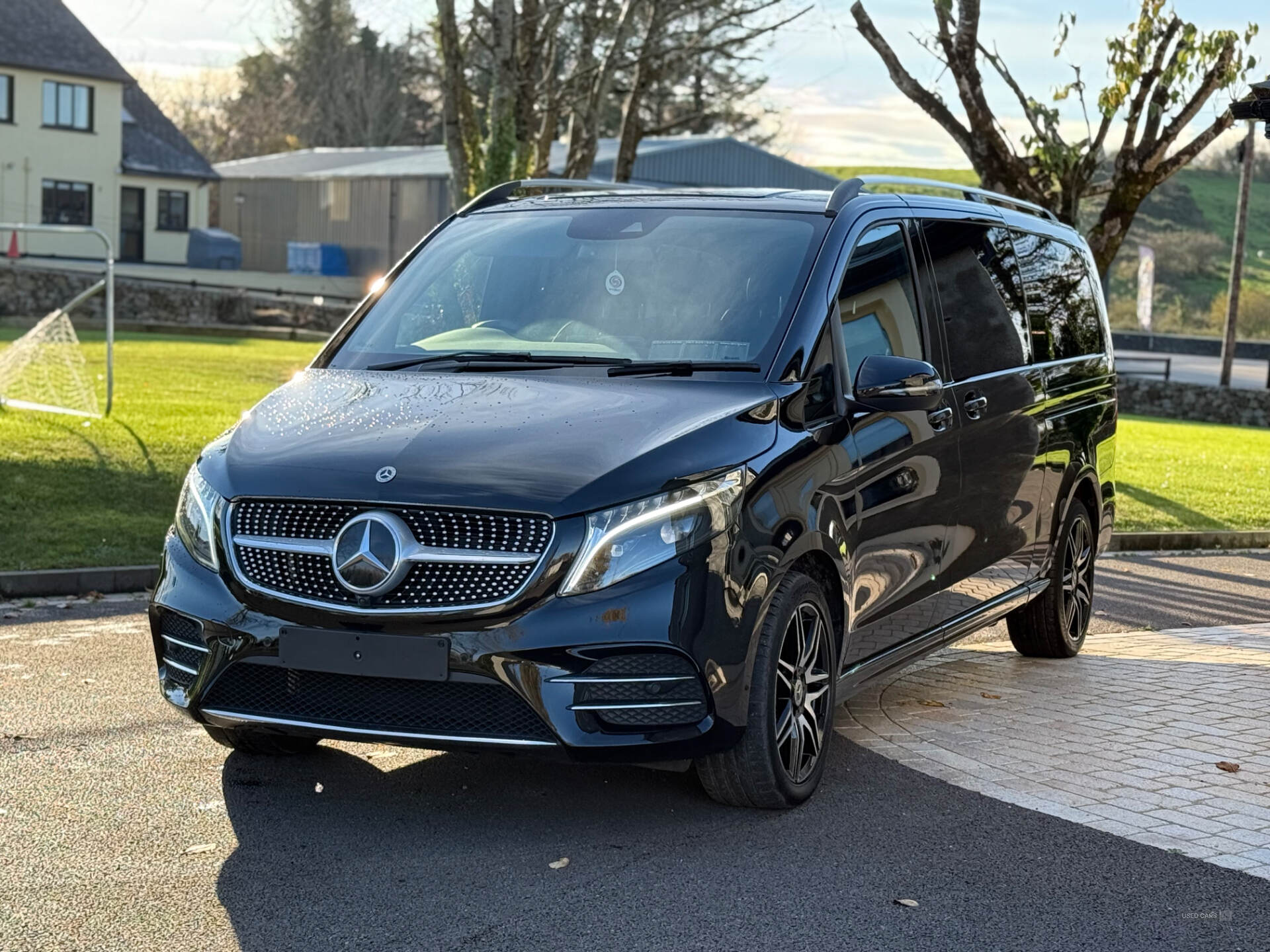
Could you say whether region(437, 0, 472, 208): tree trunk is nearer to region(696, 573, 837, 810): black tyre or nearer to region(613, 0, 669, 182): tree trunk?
region(613, 0, 669, 182): tree trunk

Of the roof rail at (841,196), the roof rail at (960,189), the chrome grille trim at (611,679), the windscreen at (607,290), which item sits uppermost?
the roof rail at (960,189)

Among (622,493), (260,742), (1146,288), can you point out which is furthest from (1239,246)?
(622,493)

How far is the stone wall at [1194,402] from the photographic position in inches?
1368

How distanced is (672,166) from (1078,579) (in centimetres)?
4676

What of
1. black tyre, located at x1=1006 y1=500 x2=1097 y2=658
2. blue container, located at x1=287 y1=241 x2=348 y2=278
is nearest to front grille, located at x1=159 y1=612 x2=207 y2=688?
black tyre, located at x1=1006 y1=500 x2=1097 y2=658

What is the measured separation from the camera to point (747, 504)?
489 centimetres

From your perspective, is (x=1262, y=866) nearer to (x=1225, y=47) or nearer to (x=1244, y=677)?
(x=1244, y=677)

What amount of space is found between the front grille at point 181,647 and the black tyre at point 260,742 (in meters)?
0.45

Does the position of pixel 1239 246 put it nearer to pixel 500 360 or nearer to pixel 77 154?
pixel 500 360

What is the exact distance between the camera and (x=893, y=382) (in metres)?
5.61

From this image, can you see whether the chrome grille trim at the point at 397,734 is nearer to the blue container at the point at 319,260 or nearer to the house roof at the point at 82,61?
the house roof at the point at 82,61

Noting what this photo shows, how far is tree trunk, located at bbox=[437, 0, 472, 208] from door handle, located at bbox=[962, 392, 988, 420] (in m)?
13.5

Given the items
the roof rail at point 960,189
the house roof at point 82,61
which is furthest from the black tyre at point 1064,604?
the house roof at point 82,61

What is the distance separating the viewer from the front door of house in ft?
188
